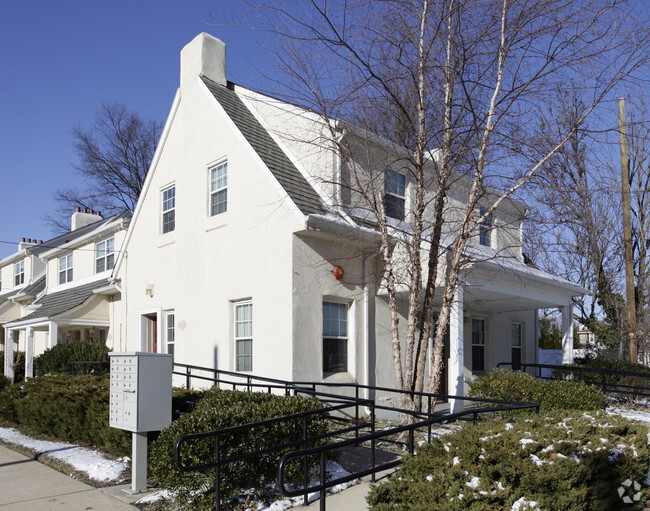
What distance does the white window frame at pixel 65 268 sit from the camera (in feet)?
76.7

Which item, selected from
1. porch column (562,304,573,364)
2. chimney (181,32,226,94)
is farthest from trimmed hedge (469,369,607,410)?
chimney (181,32,226,94)

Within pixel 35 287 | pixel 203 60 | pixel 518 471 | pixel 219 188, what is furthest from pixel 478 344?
pixel 35 287

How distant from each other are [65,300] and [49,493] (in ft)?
50.6

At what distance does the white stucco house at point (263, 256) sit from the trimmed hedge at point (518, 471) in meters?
4.47

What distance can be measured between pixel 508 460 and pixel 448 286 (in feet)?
17.5

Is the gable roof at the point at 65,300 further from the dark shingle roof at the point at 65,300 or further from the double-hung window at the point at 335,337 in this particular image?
the double-hung window at the point at 335,337

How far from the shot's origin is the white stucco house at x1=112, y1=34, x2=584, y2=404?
37.7 feet

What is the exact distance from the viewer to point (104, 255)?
20797mm

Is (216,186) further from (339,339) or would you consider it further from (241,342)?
(339,339)

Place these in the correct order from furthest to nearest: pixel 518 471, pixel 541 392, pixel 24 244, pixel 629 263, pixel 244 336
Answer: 1. pixel 24 244
2. pixel 629 263
3. pixel 244 336
4. pixel 541 392
5. pixel 518 471

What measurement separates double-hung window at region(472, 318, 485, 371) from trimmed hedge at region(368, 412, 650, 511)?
429 inches

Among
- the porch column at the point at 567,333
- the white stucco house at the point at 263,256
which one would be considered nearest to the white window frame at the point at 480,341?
the white stucco house at the point at 263,256

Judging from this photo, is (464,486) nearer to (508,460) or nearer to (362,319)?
(508,460)

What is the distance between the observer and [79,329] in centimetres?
2280
